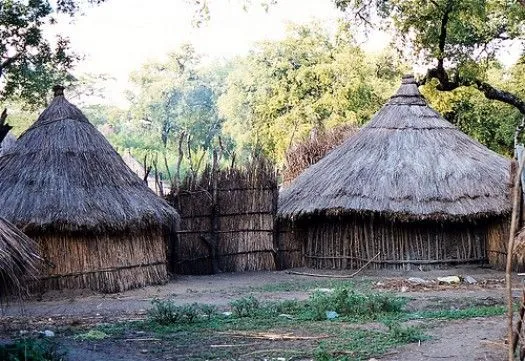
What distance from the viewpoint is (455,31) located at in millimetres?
15297

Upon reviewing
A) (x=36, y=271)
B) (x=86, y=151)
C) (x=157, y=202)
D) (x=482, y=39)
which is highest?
(x=482, y=39)

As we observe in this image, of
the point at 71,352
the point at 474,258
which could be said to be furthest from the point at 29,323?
the point at 474,258

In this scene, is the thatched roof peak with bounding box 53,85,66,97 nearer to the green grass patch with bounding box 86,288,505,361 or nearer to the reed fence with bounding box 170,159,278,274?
the reed fence with bounding box 170,159,278,274

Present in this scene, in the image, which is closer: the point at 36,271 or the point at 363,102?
the point at 36,271

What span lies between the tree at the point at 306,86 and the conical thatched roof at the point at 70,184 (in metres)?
11.8

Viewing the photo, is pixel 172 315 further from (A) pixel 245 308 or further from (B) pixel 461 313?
(B) pixel 461 313

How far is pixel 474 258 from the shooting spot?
651 inches

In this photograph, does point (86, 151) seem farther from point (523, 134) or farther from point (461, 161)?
point (523, 134)

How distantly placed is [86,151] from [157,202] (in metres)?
1.60

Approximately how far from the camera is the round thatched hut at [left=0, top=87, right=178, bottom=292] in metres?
13.4

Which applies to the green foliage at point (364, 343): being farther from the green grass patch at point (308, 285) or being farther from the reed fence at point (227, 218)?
the reed fence at point (227, 218)

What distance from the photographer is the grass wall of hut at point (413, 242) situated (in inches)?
647

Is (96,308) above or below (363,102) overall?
below

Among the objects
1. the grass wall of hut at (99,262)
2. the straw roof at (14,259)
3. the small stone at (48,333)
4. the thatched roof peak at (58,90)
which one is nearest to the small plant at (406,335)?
the straw roof at (14,259)
